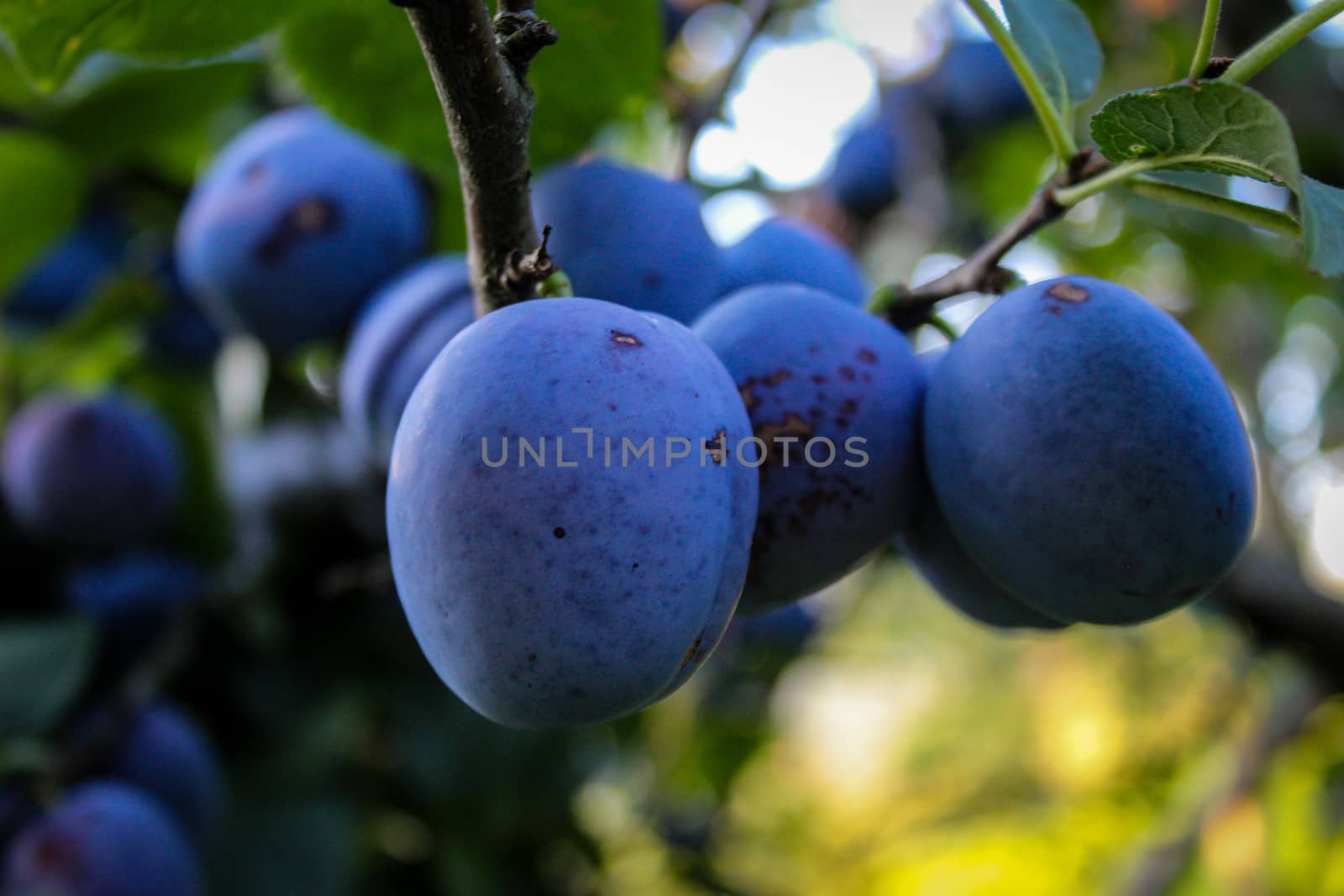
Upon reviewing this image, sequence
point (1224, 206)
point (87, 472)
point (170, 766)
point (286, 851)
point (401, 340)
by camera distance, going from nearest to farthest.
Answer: point (1224, 206), point (401, 340), point (170, 766), point (87, 472), point (286, 851)

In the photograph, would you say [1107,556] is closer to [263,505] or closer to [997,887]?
[263,505]

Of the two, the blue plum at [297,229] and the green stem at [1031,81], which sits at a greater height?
the green stem at [1031,81]

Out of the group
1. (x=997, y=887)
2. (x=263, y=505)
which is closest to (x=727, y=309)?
(x=263, y=505)

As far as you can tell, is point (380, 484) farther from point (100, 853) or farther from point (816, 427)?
point (816, 427)

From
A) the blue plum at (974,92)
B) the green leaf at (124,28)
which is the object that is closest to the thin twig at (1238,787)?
the blue plum at (974,92)

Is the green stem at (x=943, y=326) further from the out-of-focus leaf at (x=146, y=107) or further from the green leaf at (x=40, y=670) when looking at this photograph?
the green leaf at (x=40, y=670)

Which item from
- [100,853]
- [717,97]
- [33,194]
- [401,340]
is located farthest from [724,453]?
[33,194]
